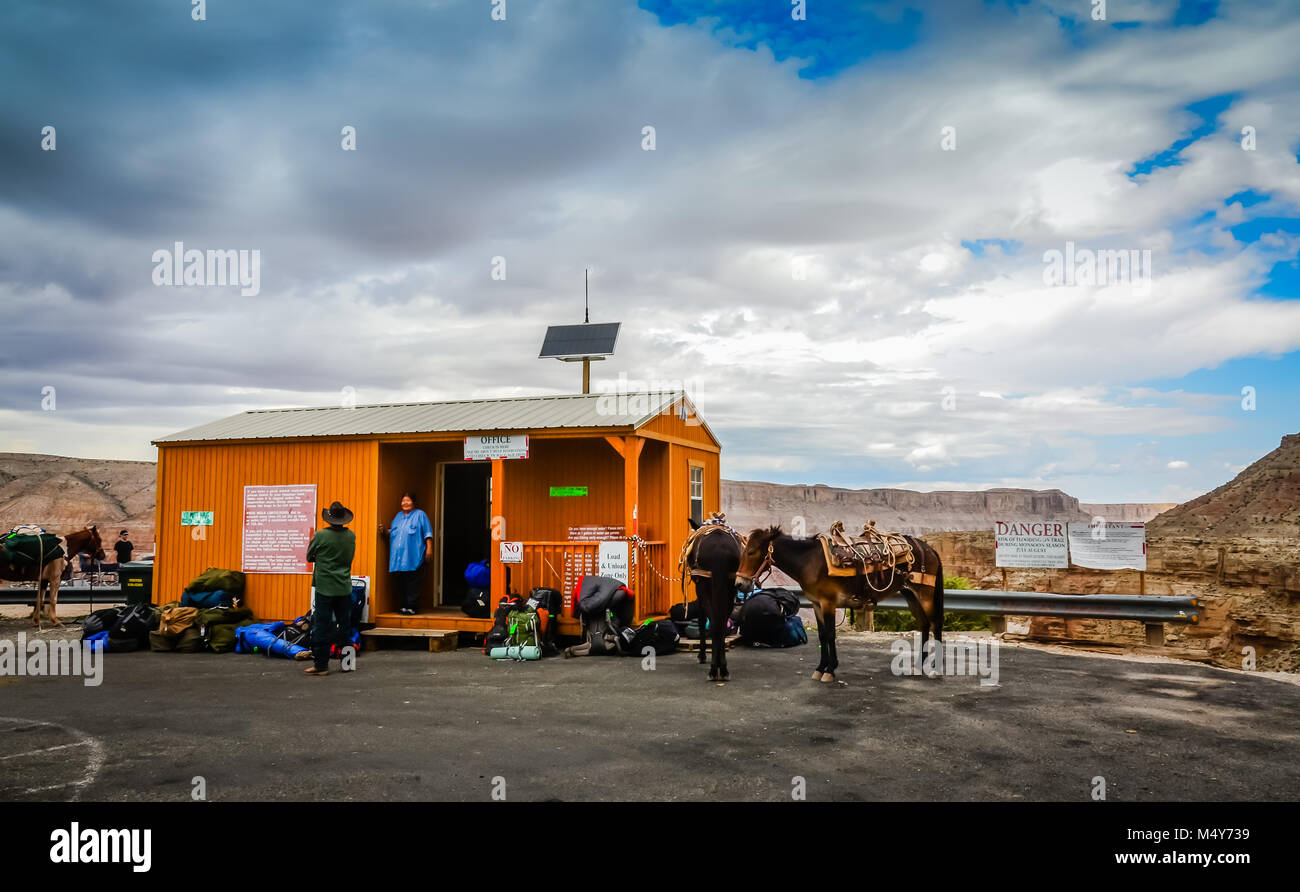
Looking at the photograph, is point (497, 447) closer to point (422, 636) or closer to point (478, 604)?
point (478, 604)

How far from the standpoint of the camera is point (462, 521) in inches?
607

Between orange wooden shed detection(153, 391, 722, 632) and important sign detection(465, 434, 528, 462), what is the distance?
0.03 m

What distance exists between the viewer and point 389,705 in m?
8.10

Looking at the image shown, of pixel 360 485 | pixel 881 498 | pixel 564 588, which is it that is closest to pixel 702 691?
pixel 564 588

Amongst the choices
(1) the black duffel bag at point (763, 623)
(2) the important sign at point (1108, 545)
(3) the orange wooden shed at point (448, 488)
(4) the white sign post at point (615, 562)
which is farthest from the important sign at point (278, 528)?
(2) the important sign at point (1108, 545)

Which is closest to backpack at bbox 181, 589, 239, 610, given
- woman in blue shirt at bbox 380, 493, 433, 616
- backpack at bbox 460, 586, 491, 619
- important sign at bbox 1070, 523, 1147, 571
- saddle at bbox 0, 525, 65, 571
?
woman in blue shirt at bbox 380, 493, 433, 616

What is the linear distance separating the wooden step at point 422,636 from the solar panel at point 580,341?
5.74 m

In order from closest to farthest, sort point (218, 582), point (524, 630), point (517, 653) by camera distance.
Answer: point (517, 653) → point (524, 630) → point (218, 582)

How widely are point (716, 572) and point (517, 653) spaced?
Result: 3.12m

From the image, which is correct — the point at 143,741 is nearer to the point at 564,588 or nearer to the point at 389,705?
the point at 389,705

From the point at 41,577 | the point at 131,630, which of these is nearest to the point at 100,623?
the point at 131,630

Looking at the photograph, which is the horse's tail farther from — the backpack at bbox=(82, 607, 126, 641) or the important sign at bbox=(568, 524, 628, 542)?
the backpack at bbox=(82, 607, 126, 641)

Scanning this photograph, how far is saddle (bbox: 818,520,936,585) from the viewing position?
9547 millimetres
